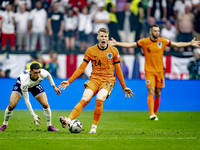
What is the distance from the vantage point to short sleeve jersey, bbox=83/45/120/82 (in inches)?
291

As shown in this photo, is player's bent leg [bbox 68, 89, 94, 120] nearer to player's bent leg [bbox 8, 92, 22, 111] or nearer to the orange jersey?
player's bent leg [bbox 8, 92, 22, 111]

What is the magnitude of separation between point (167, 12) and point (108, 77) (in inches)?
423

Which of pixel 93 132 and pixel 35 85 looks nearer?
pixel 93 132

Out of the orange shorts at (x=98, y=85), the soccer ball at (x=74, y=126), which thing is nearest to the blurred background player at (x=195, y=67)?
the orange shorts at (x=98, y=85)

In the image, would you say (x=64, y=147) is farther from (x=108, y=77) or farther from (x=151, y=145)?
(x=108, y=77)

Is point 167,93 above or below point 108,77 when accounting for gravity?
below

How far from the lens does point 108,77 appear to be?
292 inches

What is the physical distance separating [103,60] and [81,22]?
941 cm

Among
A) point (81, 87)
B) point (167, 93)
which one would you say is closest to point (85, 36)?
point (81, 87)

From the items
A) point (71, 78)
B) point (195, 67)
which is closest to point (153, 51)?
point (71, 78)

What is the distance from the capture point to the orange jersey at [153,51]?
34.5 feet

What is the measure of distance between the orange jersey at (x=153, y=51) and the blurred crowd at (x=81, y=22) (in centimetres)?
549

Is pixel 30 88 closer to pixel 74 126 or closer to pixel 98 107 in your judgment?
pixel 74 126

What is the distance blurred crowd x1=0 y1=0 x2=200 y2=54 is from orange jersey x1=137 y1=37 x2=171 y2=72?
18.0 feet
